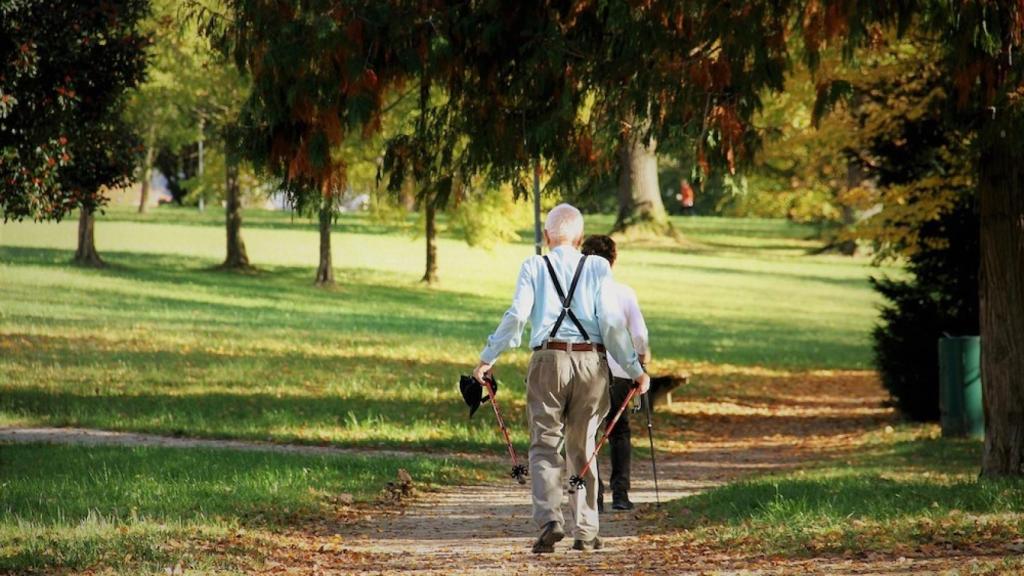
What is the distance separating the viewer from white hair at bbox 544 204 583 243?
9.64 m

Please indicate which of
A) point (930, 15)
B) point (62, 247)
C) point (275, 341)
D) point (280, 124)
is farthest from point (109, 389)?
point (62, 247)

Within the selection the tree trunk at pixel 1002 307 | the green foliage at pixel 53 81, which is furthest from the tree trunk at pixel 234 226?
the tree trunk at pixel 1002 307

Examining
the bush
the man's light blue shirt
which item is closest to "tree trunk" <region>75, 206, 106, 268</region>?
the bush

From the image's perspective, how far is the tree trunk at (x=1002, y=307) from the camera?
13125 mm

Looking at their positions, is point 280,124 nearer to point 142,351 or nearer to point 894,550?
point 894,550

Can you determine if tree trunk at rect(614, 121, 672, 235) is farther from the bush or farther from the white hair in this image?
the white hair

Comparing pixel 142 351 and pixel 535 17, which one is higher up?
pixel 535 17

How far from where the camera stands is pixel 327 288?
4194cm

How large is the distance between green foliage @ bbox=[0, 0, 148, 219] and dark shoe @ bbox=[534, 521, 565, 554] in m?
8.74

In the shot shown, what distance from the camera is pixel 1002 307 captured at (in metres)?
13.4

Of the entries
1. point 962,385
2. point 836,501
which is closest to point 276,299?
point 962,385

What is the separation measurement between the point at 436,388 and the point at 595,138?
970 centimetres

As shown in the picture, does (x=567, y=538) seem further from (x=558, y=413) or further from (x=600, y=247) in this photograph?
(x=600, y=247)

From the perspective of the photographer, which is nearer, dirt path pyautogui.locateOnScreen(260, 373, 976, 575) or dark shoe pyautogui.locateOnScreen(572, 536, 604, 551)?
dirt path pyautogui.locateOnScreen(260, 373, 976, 575)
